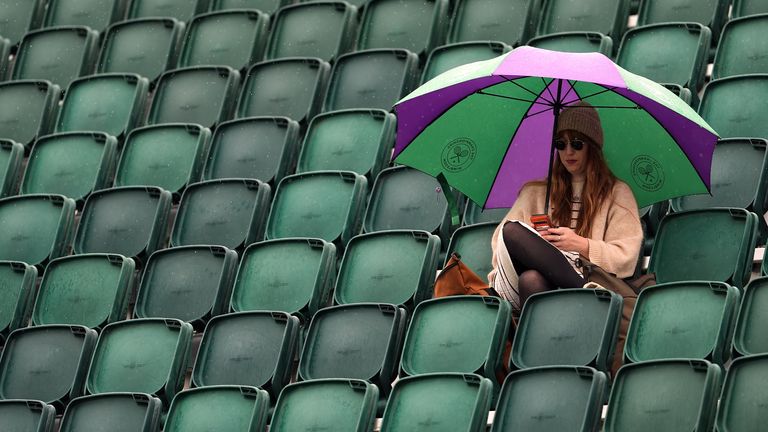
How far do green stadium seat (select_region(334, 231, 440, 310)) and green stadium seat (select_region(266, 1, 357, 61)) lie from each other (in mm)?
2100

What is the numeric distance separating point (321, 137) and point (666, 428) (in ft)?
10.1

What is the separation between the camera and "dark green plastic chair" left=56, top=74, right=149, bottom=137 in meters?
10.0

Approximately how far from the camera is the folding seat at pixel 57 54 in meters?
10.8

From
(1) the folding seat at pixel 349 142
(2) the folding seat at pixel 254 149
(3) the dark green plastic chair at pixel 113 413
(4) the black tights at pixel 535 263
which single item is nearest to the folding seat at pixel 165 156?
(2) the folding seat at pixel 254 149

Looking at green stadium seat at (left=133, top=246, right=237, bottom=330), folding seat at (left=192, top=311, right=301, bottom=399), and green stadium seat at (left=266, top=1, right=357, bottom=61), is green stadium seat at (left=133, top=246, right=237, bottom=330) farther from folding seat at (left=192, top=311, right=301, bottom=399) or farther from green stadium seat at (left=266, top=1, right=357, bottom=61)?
green stadium seat at (left=266, top=1, right=357, bottom=61)

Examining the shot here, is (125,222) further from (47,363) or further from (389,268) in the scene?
(389,268)

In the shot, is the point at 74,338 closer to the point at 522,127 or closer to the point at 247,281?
the point at 247,281

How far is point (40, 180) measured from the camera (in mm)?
9672

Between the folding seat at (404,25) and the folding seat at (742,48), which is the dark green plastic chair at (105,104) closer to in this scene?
the folding seat at (404,25)

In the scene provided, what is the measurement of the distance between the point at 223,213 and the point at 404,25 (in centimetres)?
173

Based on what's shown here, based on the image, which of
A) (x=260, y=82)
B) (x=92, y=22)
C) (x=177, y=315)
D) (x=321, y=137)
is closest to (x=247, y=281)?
(x=177, y=315)

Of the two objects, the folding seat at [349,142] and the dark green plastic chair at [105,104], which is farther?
the dark green plastic chair at [105,104]

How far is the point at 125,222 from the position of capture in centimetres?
904

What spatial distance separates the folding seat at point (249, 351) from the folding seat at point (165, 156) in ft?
4.95
